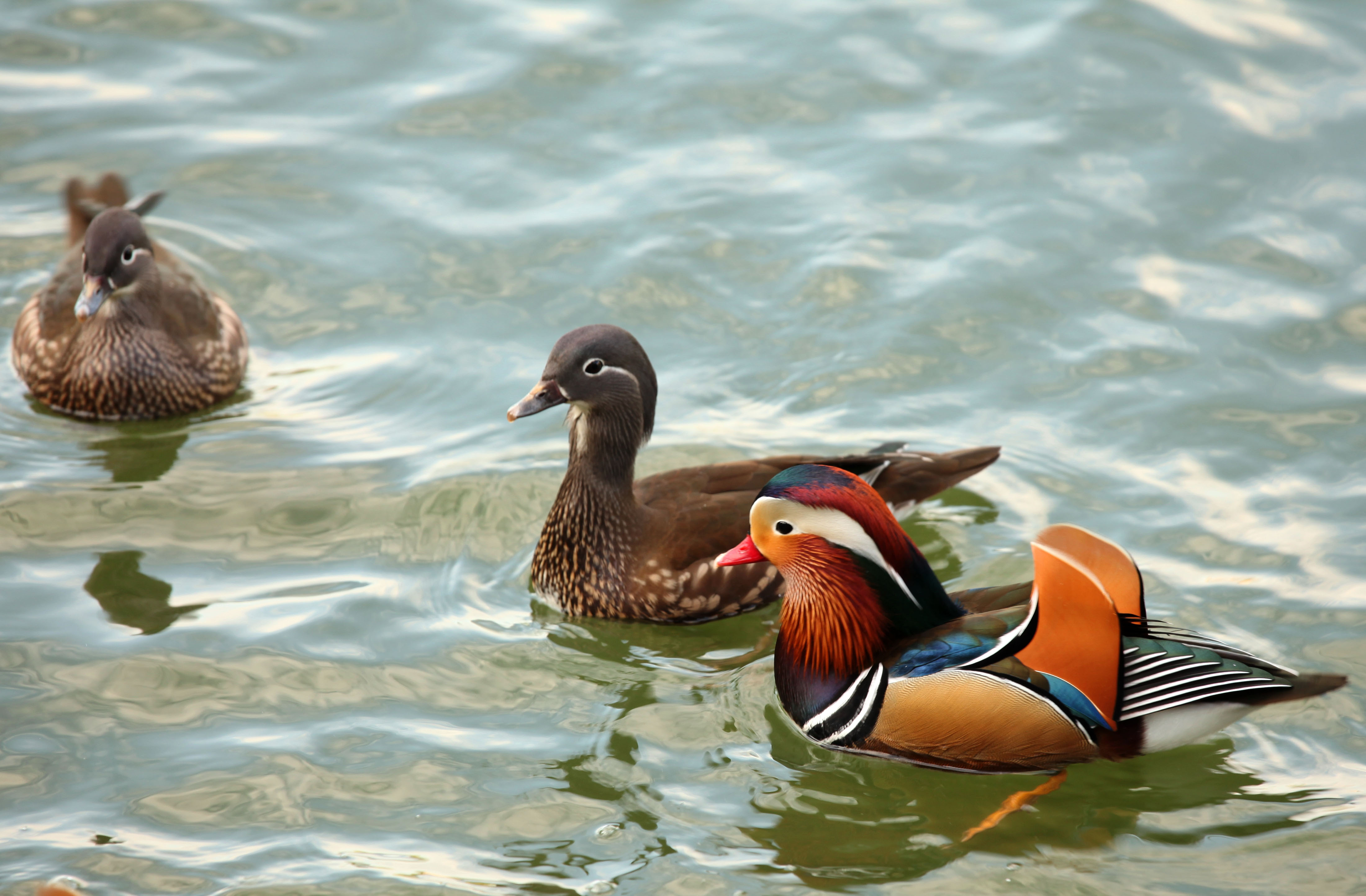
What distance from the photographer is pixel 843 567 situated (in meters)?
5.59

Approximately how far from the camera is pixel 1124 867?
5109 mm

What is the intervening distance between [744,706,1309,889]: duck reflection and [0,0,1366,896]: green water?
0.02 meters

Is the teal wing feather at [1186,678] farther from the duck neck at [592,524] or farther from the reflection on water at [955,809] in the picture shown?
the duck neck at [592,524]

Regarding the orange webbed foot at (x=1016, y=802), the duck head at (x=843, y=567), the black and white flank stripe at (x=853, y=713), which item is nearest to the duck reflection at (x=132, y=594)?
the duck head at (x=843, y=567)

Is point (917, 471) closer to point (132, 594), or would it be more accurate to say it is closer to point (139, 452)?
point (132, 594)

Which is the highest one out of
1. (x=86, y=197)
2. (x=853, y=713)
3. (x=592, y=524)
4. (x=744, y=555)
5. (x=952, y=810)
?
(x=86, y=197)

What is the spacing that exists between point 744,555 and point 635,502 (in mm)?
1123

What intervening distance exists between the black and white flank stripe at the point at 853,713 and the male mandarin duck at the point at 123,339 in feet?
14.4

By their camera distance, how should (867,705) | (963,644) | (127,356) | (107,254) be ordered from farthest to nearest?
1. (127,356)
2. (107,254)
3. (867,705)
4. (963,644)

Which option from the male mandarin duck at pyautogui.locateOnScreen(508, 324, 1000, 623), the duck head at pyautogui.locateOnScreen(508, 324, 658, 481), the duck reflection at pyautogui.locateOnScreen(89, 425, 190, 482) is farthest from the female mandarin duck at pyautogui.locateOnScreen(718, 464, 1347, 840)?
the duck reflection at pyautogui.locateOnScreen(89, 425, 190, 482)

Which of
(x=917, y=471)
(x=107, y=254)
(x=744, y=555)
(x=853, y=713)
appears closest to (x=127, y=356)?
(x=107, y=254)

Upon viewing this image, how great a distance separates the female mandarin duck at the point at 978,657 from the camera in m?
5.16

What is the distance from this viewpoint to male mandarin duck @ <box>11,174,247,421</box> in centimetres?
786

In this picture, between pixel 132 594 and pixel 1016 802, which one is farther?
pixel 132 594
